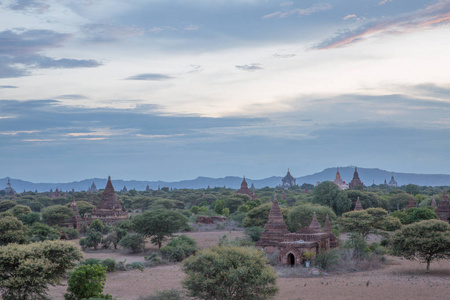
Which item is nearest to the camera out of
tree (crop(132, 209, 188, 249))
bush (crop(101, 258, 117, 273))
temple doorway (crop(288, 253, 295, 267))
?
bush (crop(101, 258, 117, 273))

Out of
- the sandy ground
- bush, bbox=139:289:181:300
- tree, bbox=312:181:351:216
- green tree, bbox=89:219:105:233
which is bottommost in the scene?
the sandy ground

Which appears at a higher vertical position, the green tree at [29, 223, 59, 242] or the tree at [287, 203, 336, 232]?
the tree at [287, 203, 336, 232]

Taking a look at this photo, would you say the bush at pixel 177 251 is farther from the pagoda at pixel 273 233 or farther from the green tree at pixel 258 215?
the green tree at pixel 258 215

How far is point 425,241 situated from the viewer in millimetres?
32688

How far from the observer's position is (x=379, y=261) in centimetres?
3769

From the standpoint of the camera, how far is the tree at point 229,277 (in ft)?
75.2

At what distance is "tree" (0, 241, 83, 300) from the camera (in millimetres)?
23000

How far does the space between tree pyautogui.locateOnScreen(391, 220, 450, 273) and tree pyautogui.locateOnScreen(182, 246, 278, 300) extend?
43.9 feet

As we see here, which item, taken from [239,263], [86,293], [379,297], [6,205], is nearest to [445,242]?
[379,297]

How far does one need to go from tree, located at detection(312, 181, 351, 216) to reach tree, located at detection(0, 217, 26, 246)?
138 ft

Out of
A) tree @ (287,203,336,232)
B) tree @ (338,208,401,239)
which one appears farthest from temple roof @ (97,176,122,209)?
tree @ (338,208,401,239)

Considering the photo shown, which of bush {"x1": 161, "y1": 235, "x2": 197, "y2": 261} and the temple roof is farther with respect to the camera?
the temple roof

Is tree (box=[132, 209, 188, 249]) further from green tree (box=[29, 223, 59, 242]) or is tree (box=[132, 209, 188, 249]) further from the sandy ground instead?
the sandy ground

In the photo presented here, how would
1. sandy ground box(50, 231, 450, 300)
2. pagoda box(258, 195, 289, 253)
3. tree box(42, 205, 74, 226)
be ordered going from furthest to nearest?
tree box(42, 205, 74, 226) < pagoda box(258, 195, 289, 253) < sandy ground box(50, 231, 450, 300)
